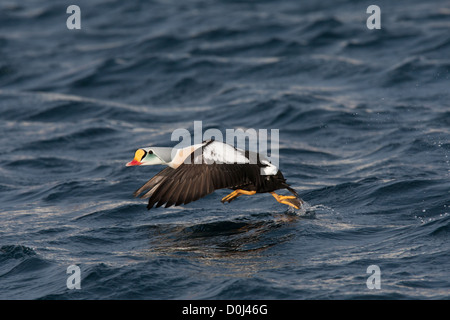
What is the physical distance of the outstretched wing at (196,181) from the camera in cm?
731

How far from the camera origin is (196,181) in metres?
7.43

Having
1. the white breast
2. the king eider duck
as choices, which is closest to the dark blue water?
the king eider duck

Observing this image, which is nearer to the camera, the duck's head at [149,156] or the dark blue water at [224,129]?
the dark blue water at [224,129]

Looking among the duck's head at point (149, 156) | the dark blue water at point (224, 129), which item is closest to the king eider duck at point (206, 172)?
the duck's head at point (149, 156)

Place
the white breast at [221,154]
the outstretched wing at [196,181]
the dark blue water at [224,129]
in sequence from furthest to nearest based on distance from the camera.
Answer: the white breast at [221,154] → the outstretched wing at [196,181] → the dark blue water at [224,129]

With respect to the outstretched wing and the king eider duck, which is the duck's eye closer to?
the king eider duck

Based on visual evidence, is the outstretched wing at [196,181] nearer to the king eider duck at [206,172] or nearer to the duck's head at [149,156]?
the king eider duck at [206,172]

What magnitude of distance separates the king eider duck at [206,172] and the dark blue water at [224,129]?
528 mm

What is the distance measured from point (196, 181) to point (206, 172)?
0.15 m

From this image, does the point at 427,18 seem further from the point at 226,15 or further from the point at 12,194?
the point at 12,194

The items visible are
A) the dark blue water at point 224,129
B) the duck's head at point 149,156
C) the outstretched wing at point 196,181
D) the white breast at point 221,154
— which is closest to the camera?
the dark blue water at point 224,129

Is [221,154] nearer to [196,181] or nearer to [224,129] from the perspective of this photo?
[196,181]

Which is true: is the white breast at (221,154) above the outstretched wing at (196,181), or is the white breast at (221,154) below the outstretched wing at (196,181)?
above

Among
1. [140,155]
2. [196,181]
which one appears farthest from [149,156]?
[196,181]
